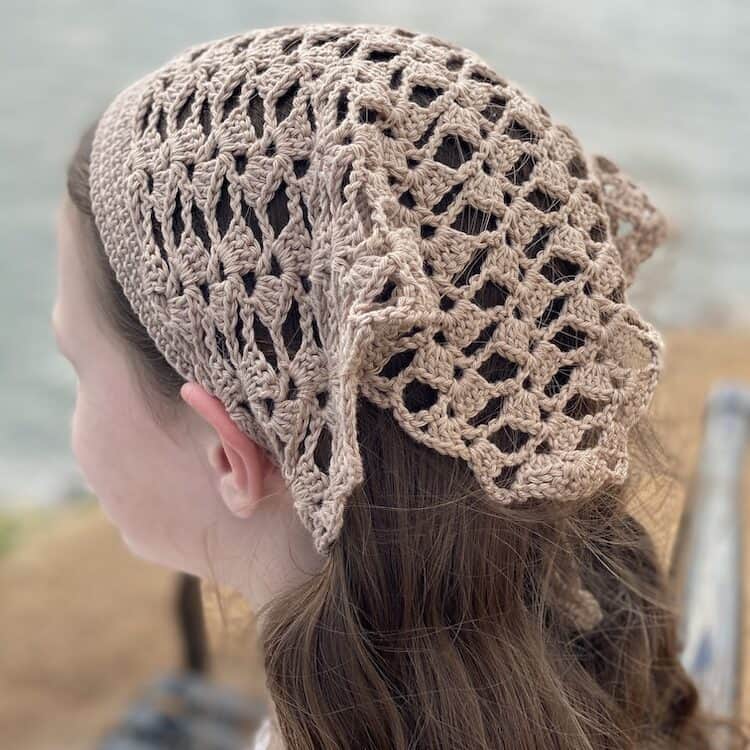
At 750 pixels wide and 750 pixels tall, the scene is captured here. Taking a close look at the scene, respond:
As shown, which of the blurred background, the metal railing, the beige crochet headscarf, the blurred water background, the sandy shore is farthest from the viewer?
the blurred water background

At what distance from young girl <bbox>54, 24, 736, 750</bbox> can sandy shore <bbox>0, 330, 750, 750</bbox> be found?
1.55 m

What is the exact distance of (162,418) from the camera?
3.50 feet

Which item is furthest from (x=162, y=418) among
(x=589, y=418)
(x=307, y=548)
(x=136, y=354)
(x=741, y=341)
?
(x=741, y=341)

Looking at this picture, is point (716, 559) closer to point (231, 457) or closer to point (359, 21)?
point (231, 457)

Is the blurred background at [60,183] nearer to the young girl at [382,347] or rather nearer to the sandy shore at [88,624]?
the sandy shore at [88,624]

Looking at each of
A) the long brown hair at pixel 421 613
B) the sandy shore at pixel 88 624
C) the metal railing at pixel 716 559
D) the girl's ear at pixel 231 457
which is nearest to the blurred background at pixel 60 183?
the sandy shore at pixel 88 624

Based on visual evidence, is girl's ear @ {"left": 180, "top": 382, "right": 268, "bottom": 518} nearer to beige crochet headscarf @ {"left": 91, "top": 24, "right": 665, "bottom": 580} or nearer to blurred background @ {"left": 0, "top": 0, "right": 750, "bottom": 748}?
beige crochet headscarf @ {"left": 91, "top": 24, "right": 665, "bottom": 580}

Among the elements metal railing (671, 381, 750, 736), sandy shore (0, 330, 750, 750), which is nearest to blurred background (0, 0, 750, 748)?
sandy shore (0, 330, 750, 750)

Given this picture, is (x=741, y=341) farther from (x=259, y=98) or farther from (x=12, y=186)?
(x=12, y=186)

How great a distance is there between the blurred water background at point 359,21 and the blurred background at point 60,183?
0.02m

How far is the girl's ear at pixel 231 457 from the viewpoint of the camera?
95 cm

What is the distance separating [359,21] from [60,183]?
450cm

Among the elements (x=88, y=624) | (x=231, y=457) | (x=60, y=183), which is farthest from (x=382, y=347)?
(x=60, y=183)

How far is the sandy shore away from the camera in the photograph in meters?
2.91
